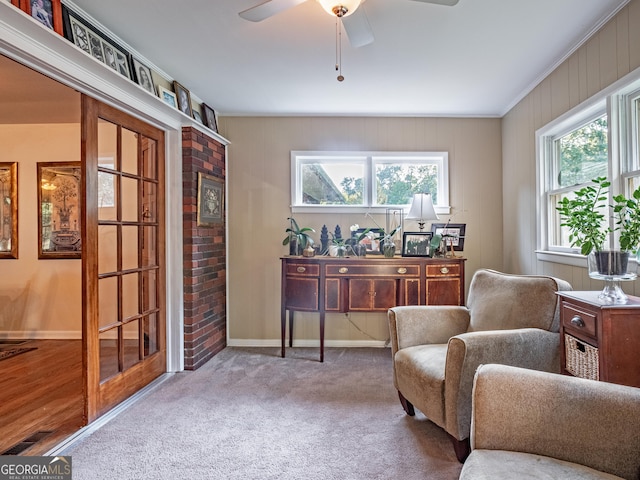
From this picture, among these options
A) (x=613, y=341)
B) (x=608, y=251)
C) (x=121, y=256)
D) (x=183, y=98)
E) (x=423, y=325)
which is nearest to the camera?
(x=613, y=341)

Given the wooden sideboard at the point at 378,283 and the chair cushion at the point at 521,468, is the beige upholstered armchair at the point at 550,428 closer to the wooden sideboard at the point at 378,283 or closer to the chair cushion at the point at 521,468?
the chair cushion at the point at 521,468

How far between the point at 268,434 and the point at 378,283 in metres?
1.61

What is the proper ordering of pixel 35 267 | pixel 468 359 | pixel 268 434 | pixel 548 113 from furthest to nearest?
pixel 35 267, pixel 548 113, pixel 268 434, pixel 468 359

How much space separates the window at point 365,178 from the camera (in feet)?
12.4

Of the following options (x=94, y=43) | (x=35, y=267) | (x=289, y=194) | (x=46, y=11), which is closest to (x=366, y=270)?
(x=289, y=194)

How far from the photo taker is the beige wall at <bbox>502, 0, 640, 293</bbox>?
2.01 m

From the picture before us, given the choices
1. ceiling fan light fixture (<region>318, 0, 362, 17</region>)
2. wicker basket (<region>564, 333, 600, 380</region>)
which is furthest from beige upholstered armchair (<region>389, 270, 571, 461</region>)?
ceiling fan light fixture (<region>318, 0, 362, 17</region>)

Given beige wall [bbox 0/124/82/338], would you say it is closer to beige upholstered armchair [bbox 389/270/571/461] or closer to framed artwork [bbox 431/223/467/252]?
beige upholstered armchair [bbox 389/270/571/461]

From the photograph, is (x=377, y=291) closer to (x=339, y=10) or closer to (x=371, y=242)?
(x=371, y=242)

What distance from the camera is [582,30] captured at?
2.22 m

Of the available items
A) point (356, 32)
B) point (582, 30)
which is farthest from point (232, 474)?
point (582, 30)

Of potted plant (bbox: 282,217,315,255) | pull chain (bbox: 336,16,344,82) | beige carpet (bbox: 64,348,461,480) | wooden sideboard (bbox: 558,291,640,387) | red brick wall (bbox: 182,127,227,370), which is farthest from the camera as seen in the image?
potted plant (bbox: 282,217,315,255)

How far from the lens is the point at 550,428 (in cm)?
118

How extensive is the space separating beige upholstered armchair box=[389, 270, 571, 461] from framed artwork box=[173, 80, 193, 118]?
2359 mm
